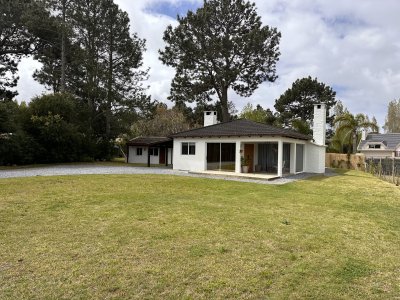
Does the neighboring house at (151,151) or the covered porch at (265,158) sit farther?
the neighboring house at (151,151)

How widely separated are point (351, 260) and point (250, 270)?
69.7 inches

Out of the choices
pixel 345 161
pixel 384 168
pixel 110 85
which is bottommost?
pixel 384 168

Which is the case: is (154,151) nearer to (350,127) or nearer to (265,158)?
(265,158)

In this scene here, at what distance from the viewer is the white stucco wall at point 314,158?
2211 cm

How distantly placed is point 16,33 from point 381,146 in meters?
42.9

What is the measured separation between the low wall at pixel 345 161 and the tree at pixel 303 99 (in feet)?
33.0

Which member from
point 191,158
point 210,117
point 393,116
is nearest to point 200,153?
point 191,158

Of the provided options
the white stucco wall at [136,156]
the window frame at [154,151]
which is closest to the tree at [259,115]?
the window frame at [154,151]

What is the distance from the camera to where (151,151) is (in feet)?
99.0

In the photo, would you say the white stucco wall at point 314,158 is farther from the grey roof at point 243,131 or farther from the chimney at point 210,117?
the chimney at point 210,117

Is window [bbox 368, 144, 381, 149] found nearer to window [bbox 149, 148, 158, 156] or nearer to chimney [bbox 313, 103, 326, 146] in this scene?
chimney [bbox 313, 103, 326, 146]

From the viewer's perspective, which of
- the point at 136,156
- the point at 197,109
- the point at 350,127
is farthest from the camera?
the point at 197,109

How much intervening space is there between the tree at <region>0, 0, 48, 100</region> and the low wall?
27819 millimetres

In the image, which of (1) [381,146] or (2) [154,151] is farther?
(1) [381,146]
